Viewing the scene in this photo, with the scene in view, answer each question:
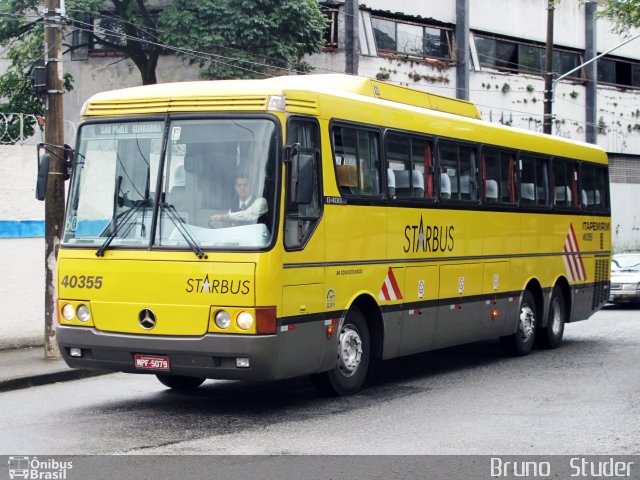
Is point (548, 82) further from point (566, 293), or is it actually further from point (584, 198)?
point (566, 293)

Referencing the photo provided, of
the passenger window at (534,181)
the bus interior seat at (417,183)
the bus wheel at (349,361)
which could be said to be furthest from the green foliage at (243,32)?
the bus wheel at (349,361)

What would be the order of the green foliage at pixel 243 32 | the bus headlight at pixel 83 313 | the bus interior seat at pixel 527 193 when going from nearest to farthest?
the bus headlight at pixel 83 313
the bus interior seat at pixel 527 193
the green foliage at pixel 243 32

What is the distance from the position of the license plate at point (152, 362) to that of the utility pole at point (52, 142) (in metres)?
4.70

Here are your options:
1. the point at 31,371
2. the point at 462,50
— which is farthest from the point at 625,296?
the point at 31,371

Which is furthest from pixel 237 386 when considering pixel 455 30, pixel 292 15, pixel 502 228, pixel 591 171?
pixel 455 30

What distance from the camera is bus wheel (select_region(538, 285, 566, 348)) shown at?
1719cm

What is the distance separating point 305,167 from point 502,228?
580cm

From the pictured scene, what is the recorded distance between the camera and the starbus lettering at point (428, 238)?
42.6 ft

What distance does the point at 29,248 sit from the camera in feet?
53.7

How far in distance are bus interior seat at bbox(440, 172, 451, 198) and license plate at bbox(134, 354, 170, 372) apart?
4843 mm

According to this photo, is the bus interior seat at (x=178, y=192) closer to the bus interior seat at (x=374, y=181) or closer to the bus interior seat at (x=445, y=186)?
the bus interior seat at (x=374, y=181)

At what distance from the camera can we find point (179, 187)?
10.5 metres

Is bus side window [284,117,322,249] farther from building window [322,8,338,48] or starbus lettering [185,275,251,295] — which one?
building window [322,8,338,48]

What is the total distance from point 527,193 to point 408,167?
13.1ft
